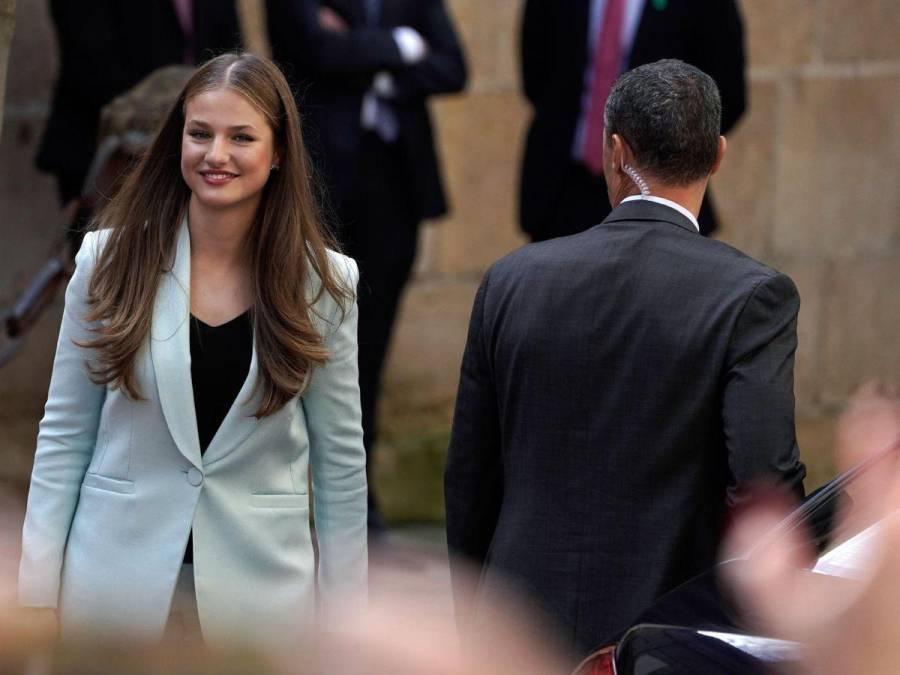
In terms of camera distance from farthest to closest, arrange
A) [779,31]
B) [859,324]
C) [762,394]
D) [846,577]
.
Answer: [859,324] → [779,31] → [762,394] → [846,577]

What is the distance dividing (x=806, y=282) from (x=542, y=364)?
561 cm

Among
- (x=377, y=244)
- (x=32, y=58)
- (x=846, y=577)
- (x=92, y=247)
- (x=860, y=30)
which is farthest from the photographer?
(x=860, y=30)

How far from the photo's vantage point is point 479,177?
7777 mm

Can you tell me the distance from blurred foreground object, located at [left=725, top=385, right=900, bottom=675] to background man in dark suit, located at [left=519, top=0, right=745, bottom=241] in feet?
10.4

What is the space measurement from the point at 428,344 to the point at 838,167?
→ 8.24 ft

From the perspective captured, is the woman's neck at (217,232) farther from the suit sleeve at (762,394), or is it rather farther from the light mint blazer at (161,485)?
the suit sleeve at (762,394)

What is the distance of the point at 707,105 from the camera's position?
3412mm

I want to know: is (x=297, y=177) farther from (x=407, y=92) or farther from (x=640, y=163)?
(x=407, y=92)

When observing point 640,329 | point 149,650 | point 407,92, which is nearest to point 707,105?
point 640,329

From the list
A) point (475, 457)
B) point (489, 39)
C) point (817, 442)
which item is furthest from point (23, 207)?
point (817, 442)

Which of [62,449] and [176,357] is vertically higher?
[176,357]

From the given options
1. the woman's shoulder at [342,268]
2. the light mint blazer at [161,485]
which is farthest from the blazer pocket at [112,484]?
the woman's shoulder at [342,268]

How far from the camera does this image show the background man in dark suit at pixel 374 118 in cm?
618

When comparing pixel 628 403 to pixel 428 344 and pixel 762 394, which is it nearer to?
pixel 762 394
